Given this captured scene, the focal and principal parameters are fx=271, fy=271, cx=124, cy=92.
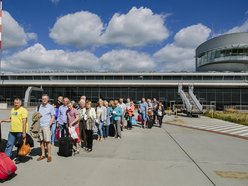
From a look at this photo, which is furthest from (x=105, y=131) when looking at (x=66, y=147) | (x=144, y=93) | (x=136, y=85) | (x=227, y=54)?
(x=227, y=54)

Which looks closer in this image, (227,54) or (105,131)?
(105,131)

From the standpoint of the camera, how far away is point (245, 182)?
5773mm

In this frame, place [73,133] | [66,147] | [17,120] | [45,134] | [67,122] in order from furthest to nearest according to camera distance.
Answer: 1. [67,122]
2. [73,133]
3. [66,147]
4. [45,134]
5. [17,120]

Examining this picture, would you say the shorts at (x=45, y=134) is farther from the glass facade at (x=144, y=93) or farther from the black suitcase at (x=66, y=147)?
the glass facade at (x=144, y=93)

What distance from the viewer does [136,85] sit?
159 feet

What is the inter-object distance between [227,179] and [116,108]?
22.6 feet

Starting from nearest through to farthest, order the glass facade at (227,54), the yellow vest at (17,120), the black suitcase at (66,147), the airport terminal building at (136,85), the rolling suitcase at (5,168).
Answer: the rolling suitcase at (5,168) → the yellow vest at (17,120) → the black suitcase at (66,147) → the airport terminal building at (136,85) → the glass facade at (227,54)

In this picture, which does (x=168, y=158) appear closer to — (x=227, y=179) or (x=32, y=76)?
(x=227, y=179)

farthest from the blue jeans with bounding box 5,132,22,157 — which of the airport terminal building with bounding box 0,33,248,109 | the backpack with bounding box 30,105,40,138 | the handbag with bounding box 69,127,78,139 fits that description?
the airport terminal building with bounding box 0,33,248,109

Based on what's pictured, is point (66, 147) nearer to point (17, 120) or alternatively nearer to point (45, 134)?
point (45, 134)

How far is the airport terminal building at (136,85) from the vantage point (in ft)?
155

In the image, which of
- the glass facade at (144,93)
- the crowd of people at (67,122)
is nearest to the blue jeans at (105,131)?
the crowd of people at (67,122)

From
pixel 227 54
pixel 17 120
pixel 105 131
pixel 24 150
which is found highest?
pixel 227 54

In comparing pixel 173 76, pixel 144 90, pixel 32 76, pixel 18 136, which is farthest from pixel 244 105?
pixel 18 136
